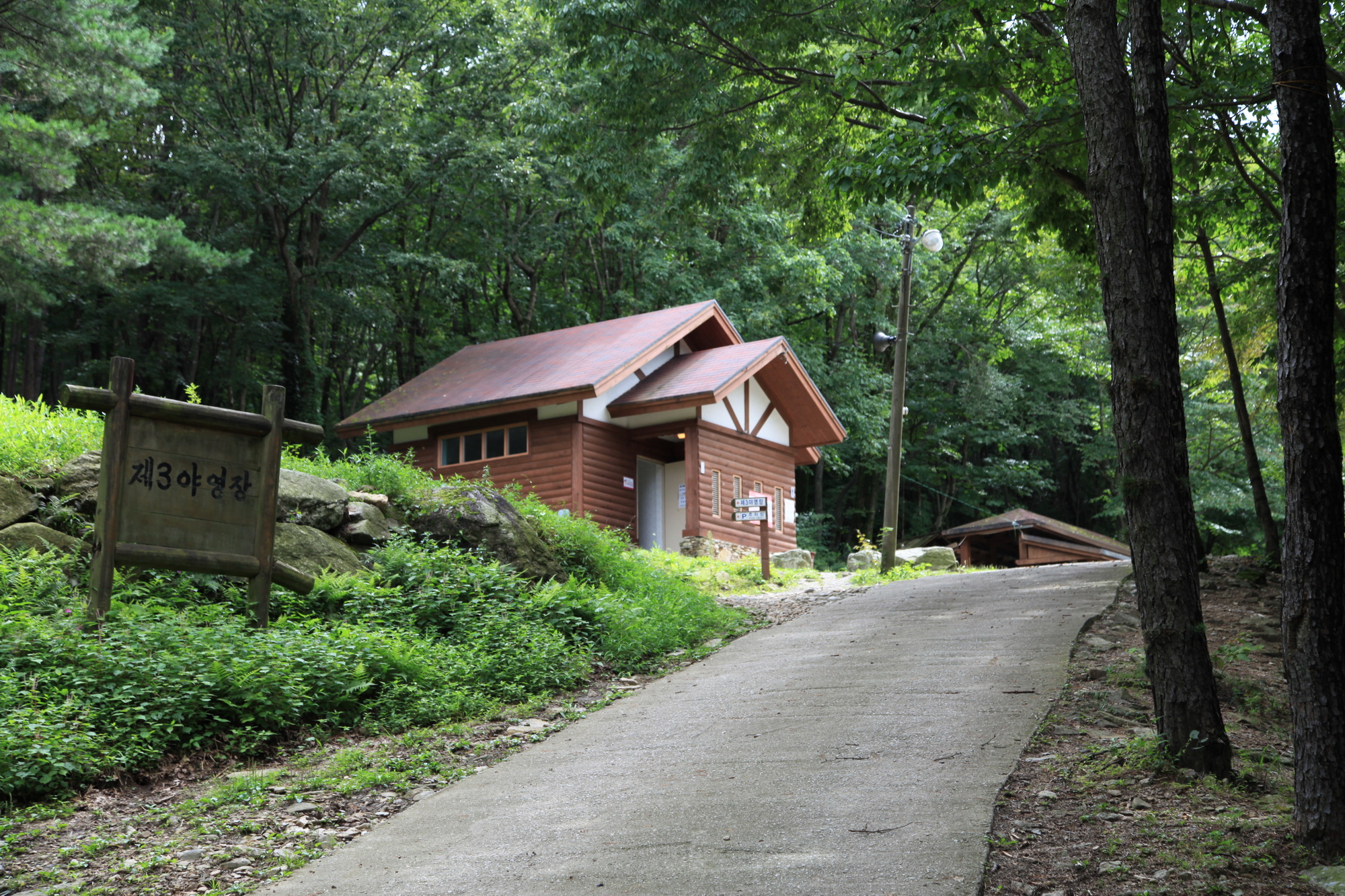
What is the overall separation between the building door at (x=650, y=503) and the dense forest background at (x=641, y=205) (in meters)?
5.95

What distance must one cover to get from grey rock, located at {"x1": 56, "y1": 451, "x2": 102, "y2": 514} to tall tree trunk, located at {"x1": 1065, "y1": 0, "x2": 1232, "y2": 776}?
8.03m

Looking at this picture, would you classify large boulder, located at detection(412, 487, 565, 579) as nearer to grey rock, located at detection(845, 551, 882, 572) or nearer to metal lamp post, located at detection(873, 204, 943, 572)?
metal lamp post, located at detection(873, 204, 943, 572)

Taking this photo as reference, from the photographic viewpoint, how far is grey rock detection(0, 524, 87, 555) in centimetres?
874

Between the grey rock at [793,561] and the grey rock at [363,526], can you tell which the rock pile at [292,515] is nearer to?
the grey rock at [363,526]

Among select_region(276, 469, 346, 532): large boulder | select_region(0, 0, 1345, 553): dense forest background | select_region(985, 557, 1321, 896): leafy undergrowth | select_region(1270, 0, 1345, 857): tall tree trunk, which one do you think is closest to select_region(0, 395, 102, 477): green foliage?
select_region(276, 469, 346, 532): large boulder

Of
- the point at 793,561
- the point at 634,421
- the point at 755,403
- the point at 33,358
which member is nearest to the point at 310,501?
the point at 793,561

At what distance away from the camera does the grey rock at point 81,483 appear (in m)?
9.58

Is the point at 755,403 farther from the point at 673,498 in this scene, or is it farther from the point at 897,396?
the point at 897,396

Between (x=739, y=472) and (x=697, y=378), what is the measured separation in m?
2.71

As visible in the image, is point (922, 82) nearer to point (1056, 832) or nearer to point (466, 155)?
point (1056, 832)

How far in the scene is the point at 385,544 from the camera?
10.9 metres

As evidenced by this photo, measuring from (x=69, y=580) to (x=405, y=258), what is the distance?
20.9 metres

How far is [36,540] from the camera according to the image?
8.88 metres

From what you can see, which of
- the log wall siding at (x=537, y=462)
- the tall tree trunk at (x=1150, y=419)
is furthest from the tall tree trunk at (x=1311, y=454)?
the log wall siding at (x=537, y=462)
